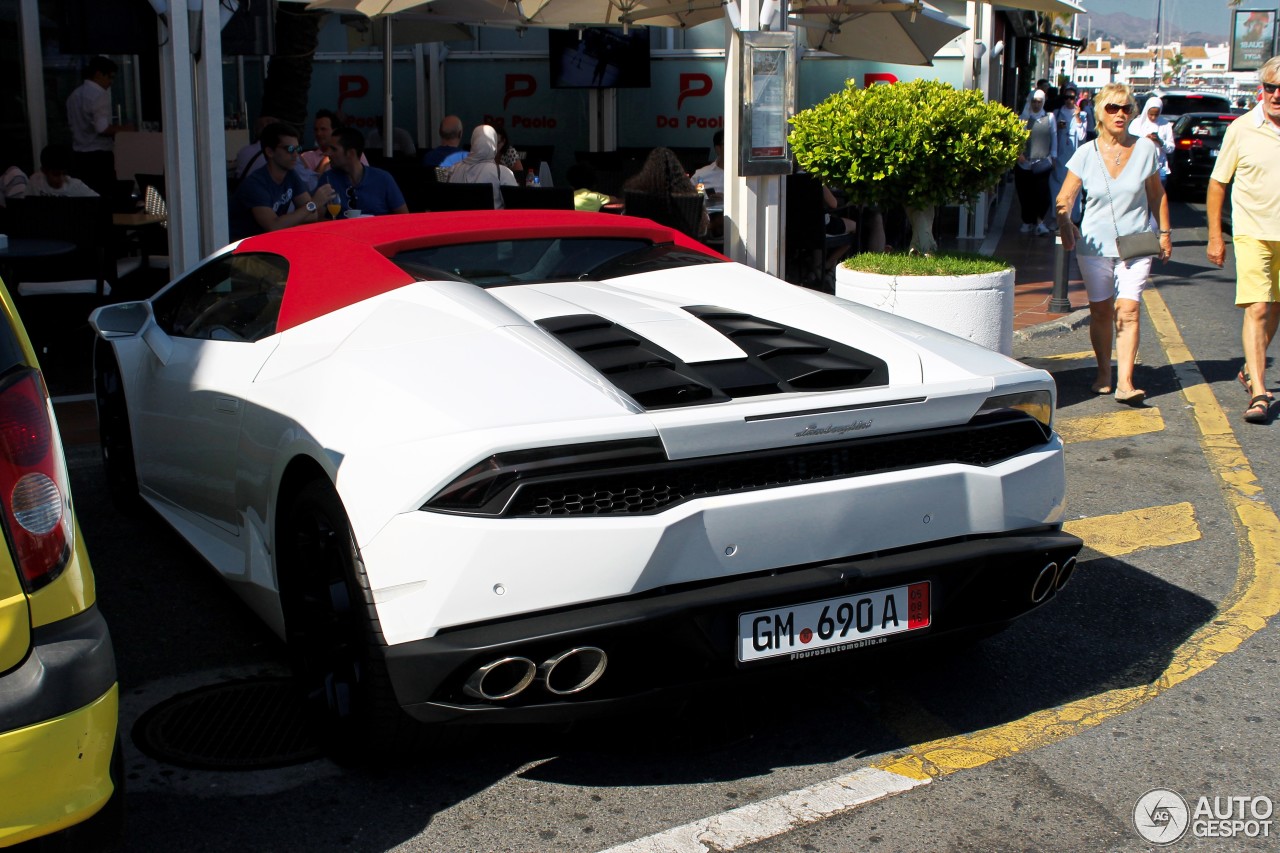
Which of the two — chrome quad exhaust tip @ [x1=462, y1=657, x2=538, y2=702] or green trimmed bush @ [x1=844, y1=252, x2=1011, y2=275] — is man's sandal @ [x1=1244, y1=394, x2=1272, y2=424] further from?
chrome quad exhaust tip @ [x1=462, y1=657, x2=538, y2=702]

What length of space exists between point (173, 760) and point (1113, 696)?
2673mm

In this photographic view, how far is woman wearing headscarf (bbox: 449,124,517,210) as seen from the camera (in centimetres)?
1141

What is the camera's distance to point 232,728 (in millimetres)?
3842

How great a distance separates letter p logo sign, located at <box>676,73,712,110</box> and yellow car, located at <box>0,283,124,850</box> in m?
17.6

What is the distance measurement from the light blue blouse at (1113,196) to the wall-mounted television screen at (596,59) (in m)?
11.6

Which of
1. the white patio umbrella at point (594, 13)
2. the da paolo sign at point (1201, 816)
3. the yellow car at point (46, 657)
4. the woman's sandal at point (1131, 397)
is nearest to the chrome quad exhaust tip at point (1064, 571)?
the da paolo sign at point (1201, 816)

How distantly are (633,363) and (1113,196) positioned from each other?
5390 mm

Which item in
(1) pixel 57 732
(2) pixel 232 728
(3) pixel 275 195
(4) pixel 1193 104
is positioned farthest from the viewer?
(4) pixel 1193 104

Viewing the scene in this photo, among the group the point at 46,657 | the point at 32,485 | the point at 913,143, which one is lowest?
the point at 46,657

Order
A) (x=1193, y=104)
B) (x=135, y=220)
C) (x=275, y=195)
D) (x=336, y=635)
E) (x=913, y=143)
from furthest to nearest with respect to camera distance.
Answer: (x=1193, y=104) → (x=135, y=220) → (x=275, y=195) → (x=913, y=143) → (x=336, y=635)

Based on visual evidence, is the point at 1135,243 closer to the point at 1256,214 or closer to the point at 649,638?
the point at 1256,214

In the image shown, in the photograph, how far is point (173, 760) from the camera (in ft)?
11.9

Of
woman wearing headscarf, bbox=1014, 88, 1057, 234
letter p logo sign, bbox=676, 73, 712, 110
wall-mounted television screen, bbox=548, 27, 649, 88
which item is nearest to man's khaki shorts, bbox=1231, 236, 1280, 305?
woman wearing headscarf, bbox=1014, 88, 1057, 234

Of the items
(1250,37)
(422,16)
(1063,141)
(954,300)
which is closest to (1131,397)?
(954,300)
